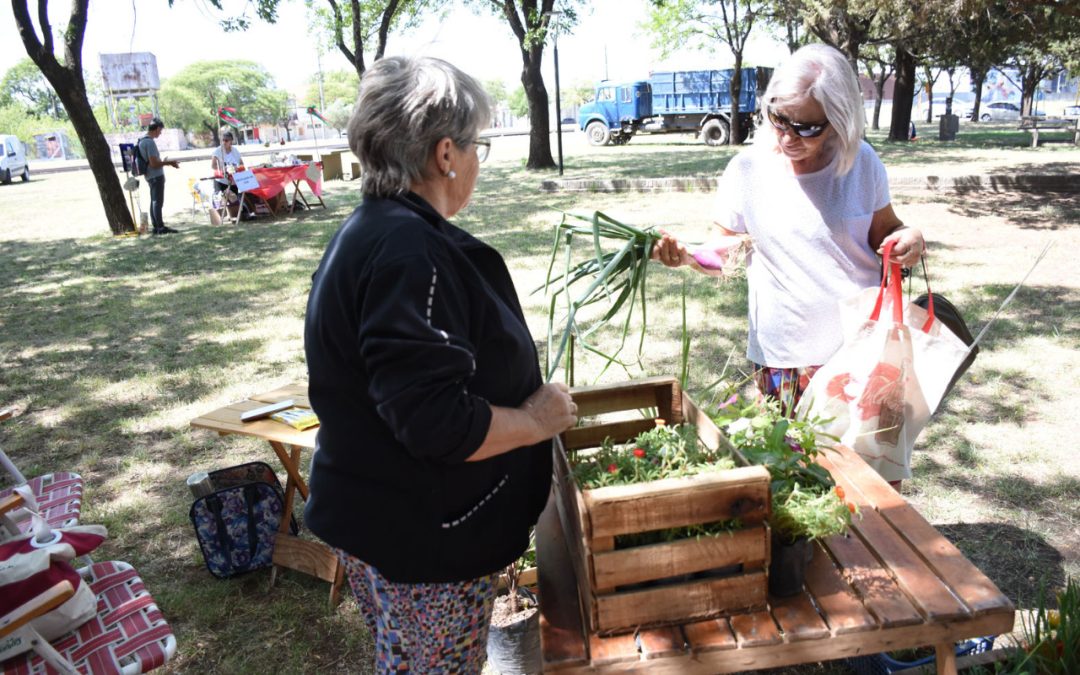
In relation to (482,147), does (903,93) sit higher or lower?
higher

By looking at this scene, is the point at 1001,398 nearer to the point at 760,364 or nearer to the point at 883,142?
the point at 760,364

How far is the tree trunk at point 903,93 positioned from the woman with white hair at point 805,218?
816 inches

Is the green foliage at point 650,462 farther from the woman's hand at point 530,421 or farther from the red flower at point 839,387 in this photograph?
the red flower at point 839,387

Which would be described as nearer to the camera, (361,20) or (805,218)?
(805,218)

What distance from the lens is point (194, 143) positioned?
218ft

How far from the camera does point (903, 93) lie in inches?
834

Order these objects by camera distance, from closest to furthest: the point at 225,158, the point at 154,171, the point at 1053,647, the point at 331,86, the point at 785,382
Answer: the point at 1053,647
the point at 785,382
the point at 154,171
the point at 225,158
the point at 331,86

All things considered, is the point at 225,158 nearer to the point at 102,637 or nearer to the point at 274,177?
the point at 274,177

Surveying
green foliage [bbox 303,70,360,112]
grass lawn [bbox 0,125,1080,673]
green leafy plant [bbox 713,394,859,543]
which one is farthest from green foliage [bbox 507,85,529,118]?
green leafy plant [bbox 713,394,859,543]

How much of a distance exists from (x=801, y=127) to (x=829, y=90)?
11 cm

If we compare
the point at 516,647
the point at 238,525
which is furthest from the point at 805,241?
the point at 238,525

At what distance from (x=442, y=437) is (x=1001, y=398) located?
3742 mm

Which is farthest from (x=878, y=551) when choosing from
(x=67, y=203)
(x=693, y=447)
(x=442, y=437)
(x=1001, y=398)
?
(x=67, y=203)

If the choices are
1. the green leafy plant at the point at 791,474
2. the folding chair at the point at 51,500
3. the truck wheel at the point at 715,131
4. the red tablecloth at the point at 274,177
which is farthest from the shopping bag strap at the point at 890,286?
the truck wheel at the point at 715,131
